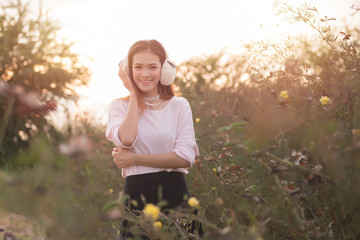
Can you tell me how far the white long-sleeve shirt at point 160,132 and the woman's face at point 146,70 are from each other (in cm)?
18

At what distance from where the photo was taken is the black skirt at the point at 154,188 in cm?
265

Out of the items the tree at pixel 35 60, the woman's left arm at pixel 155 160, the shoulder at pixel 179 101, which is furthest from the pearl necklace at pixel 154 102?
the tree at pixel 35 60

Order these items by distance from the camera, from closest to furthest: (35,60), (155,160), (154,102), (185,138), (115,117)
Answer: (155,160), (185,138), (115,117), (154,102), (35,60)

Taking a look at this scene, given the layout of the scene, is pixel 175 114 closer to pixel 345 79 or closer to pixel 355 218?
pixel 345 79

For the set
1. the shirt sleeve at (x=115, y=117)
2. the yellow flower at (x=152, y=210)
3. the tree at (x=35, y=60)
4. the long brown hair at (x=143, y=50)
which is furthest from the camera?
the tree at (x=35, y=60)

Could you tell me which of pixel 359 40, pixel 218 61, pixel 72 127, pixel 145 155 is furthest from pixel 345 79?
pixel 218 61

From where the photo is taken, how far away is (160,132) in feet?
9.18

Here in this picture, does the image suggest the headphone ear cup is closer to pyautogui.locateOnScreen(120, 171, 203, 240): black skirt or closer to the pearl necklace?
the pearl necklace

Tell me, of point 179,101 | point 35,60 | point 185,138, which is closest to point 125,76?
point 179,101

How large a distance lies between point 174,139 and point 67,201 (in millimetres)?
1725

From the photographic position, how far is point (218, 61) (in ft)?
46.8

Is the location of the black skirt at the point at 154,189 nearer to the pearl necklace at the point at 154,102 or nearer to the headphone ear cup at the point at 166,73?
the pearl necklace at the point at 154,102

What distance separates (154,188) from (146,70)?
791 millimetres

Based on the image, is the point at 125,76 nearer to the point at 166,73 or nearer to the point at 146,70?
the point at 146,70
